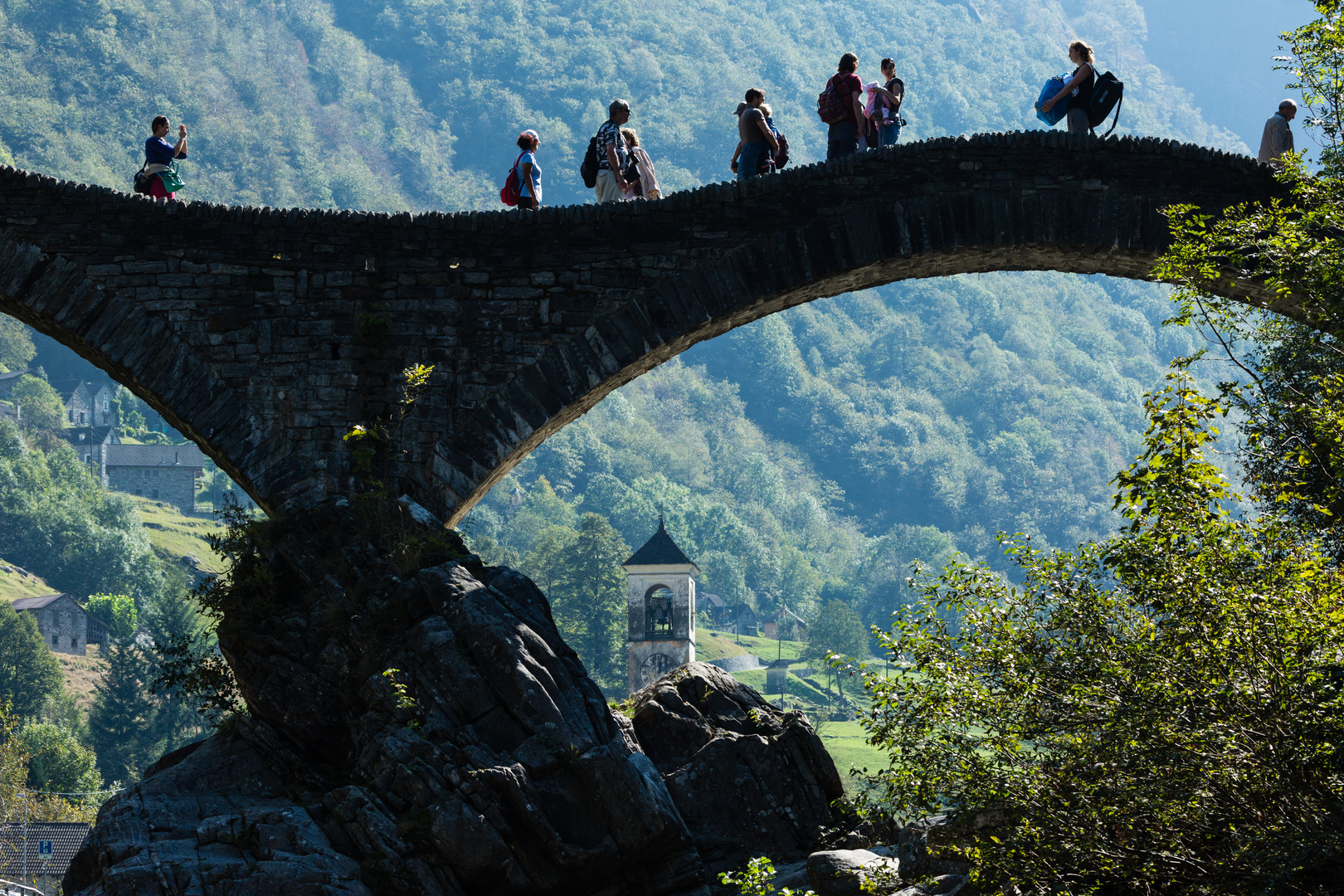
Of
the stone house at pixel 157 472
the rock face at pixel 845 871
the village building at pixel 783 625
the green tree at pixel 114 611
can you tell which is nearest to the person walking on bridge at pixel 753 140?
the rock face at pixel 845 871

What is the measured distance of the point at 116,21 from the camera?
150875 millimetres

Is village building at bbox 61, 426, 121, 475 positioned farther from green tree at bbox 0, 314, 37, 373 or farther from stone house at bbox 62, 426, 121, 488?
green tree at bbox 0, 314, 37, 373

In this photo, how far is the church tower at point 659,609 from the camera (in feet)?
96.5

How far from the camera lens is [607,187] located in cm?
1104

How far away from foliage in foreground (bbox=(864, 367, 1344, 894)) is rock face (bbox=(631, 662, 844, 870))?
2495mm

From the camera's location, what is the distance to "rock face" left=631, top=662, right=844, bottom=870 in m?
8.96

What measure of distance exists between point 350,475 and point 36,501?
88445 millimetres

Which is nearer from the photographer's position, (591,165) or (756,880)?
(756,880)

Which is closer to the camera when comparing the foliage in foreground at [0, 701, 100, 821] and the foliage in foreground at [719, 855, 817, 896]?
the foliage in foreground at [719, 855, 817, 896]

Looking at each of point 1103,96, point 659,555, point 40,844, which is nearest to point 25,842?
point 40,844

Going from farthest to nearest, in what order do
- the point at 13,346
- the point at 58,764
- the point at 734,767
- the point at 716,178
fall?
1. the point at 716,178
2. the point at 13,346
3. the point at 58,764
4. the point at 734,767

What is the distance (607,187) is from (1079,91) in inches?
140

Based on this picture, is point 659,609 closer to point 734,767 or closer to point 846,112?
point 846,112

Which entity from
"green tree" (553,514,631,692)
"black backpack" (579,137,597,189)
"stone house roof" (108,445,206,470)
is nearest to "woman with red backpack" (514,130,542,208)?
"black backpack" (579,137,597,189)
